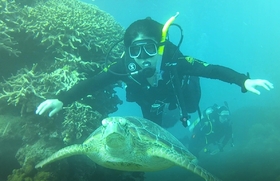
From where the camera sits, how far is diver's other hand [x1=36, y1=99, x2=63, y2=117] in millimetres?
3896

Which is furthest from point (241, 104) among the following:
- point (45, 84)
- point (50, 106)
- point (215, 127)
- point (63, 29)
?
point (50, 106)

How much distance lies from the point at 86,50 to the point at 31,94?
165 centimetres

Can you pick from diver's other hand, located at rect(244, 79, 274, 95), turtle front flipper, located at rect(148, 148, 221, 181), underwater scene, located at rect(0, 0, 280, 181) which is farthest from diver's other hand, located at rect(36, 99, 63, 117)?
diver's other hand, located at rect(244, 79, 274, 95)

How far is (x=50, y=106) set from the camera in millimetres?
3979

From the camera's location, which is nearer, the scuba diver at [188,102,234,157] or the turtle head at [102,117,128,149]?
the turtle head at [102,117,128,149]

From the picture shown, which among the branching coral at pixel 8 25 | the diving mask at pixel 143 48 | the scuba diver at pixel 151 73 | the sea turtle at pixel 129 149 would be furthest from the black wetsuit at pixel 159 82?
the branching coral at pixel 8 25

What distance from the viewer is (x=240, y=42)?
94.5 meters

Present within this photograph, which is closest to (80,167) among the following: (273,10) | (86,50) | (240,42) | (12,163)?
(12,163)

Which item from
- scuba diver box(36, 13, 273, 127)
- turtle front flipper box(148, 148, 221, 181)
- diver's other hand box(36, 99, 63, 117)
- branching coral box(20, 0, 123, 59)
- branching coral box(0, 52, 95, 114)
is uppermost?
branching coral box(20, 0, 123, 59)

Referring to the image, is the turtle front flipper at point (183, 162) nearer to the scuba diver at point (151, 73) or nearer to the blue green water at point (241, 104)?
the scuba diver at point (151, 73)

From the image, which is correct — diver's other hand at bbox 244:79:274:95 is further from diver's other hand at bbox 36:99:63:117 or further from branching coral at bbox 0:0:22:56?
branching coral at bbox 0:0:22:56

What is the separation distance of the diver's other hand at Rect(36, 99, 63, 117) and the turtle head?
5.44 feet

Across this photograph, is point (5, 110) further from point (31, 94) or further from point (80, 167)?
point (80, 167)

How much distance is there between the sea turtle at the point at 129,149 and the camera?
Result: 2760 millimetres
